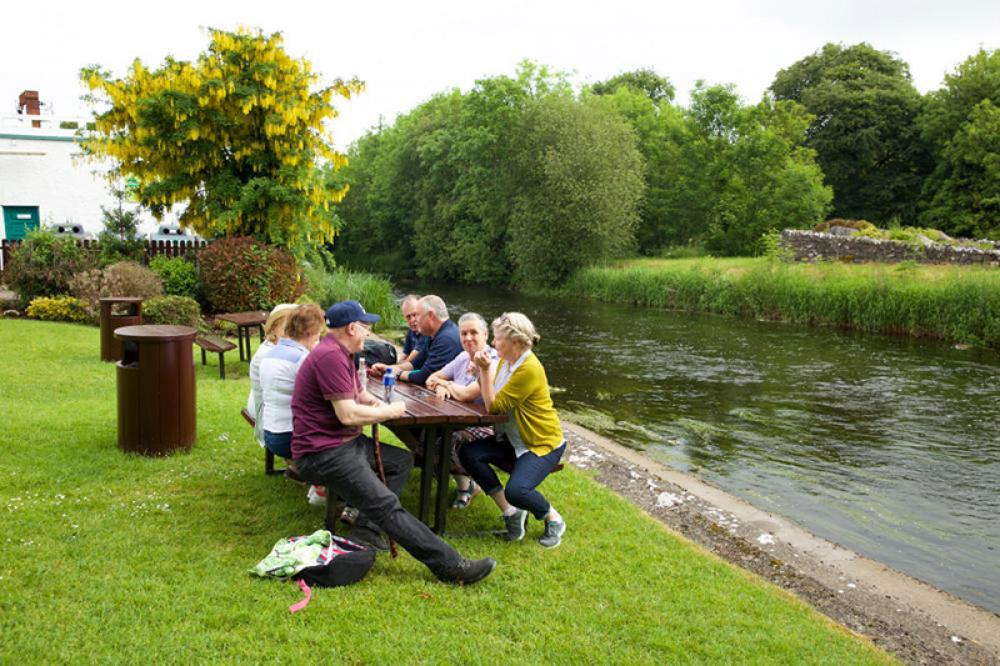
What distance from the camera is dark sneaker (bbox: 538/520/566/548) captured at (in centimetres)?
584

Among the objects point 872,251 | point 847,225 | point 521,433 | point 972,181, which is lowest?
point 521,433

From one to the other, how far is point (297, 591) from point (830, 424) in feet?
33.4

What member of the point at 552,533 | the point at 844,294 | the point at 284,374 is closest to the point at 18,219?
the point at 284,374

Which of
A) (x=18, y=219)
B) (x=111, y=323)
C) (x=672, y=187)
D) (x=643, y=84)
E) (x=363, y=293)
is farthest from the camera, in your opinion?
(x=643, y=84)

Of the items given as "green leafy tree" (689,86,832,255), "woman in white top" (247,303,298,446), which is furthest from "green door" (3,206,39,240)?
"green leafy tree" (689,86,832,255)

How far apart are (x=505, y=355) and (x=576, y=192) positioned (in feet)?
119

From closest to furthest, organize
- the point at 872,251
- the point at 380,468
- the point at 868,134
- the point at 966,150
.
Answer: the point at 380,468 → the point at 872,251 → the point at 966,150 → the point at 868,134

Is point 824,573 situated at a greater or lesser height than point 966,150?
lesser

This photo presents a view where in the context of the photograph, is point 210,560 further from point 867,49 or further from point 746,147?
point 867,49

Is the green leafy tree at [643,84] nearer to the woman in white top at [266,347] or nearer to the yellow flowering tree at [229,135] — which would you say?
the yellow flowering tree at [229,135]

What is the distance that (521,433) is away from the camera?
19.5 feet

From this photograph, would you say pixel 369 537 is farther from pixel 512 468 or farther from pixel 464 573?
pixel 512 468

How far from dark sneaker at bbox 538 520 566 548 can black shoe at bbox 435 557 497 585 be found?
865 mm

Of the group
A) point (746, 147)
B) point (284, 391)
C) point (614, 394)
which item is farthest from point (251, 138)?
point (746, 147)
